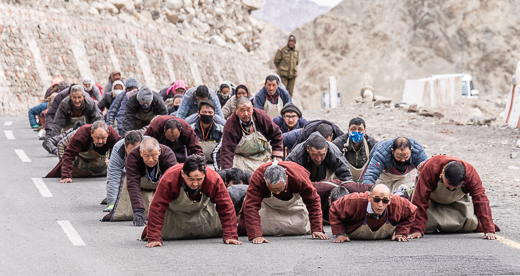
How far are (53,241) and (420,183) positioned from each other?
13.9 feet

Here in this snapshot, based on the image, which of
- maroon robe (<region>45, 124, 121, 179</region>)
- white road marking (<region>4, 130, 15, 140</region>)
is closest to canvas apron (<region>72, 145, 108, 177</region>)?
maroon robe (<region>45, 124, 121, 179</region>)

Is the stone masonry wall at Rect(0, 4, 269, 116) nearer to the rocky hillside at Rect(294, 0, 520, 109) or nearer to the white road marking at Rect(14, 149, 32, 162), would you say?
the white road marking at Rect(14, 149, 32, 162)

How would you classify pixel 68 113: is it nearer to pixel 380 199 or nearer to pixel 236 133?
pixel 236 133

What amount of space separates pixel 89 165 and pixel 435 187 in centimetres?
668

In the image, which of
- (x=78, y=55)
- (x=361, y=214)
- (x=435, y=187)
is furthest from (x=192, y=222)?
(x=78, y=55)

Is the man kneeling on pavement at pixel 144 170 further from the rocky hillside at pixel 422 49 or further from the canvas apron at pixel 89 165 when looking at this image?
the rocky hillside at pixel 422 49

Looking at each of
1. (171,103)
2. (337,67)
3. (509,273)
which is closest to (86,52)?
(171,103)

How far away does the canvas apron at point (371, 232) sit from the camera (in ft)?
27.7

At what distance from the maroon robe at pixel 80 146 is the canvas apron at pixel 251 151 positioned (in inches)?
78.3

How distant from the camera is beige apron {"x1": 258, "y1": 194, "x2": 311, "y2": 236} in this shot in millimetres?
8867

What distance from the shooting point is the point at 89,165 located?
13.1 meters

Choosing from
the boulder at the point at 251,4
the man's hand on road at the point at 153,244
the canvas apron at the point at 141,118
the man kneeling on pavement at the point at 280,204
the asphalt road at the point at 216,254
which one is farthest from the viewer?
the boulder at the point at 251,4

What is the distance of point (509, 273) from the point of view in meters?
6.77

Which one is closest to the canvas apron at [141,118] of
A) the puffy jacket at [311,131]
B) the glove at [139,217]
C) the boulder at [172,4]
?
the puffy jacket at [311,131]
